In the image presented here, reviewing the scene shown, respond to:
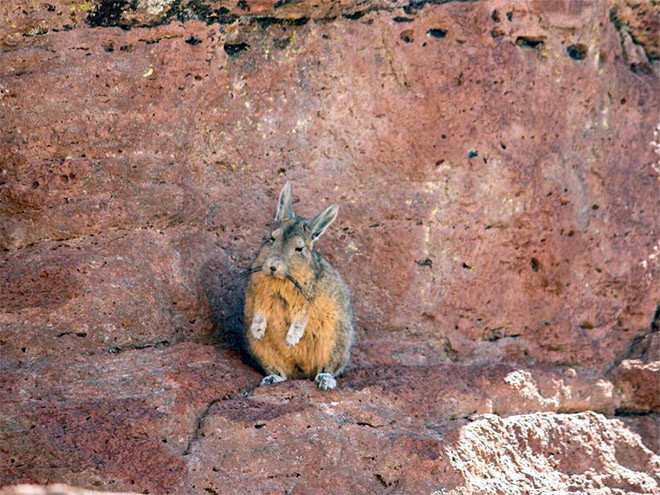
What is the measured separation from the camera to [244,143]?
28.3 ft

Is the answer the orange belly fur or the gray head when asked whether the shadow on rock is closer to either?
the orange belly fur

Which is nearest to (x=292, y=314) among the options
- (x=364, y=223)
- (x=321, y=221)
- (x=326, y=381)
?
(x=326, y=381)

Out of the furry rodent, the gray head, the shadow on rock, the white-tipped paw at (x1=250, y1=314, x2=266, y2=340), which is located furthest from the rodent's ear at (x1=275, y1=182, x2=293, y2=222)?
the white-tipped paw at (x1=250, y1=314, x2=266, y2=340)

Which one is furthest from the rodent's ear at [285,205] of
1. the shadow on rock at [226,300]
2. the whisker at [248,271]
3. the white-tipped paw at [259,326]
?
the white-tipped paw at [259,326]

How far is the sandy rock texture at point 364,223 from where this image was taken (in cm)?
722

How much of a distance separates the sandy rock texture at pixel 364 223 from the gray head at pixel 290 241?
57 cm

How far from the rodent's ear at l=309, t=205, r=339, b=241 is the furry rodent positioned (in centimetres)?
2

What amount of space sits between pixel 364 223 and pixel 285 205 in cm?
97

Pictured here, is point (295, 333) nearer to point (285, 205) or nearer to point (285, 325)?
point (285, 325)

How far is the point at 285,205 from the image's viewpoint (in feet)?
26.6

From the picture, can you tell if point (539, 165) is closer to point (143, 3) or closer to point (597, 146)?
point (597, 146)

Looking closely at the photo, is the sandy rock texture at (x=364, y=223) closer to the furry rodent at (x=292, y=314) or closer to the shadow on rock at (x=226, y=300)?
the shadow on rock at (x=226, y=300)

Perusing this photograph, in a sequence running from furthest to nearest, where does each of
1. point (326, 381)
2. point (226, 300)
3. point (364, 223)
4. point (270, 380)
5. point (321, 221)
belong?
point (364, 223), point (226, 300), point (321, 221), point (270, 380), point (326, 381)

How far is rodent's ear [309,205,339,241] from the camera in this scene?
8.04 metres
